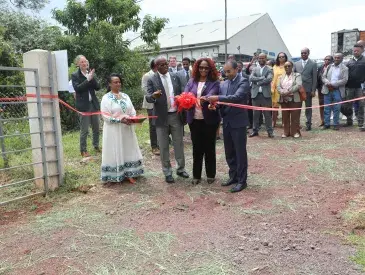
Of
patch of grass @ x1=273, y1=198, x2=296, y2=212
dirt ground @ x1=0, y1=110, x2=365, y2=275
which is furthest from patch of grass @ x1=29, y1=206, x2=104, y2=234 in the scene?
patch of grass @ x1=273, y1=198, x2=296, y2=212

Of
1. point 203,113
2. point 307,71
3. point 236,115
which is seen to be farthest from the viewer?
point 307,71

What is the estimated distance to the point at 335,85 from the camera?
29.8 ft

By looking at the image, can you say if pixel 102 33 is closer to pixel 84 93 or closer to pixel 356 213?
pixel 84 93

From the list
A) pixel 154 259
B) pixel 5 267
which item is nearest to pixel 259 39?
pixel 154 259

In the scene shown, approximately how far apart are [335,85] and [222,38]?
3077 cm

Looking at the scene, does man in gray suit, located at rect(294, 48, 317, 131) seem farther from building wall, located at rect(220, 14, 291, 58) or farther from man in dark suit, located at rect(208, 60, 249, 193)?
building wall, located at rect(220, 14, 291, 58)

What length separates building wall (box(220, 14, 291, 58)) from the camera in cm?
4050

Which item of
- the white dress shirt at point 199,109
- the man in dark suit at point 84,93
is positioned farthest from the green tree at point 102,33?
the white dress shirt at point 199,109

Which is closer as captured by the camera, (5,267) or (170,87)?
(5,267)

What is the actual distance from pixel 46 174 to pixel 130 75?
34.3 ft

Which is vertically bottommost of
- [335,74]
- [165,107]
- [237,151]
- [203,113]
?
[237,151]

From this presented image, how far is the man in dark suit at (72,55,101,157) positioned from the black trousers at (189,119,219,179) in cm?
266

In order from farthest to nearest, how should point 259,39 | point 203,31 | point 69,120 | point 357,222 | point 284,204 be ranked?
point 259,39 → point 203,31 → point 69,120 → point 284,204 → point 357,222

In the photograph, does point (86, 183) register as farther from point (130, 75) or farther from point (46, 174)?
point (130, 75)
